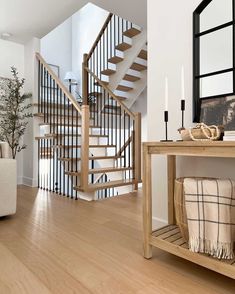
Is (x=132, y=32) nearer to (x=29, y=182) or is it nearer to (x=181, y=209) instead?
(x=29, y=182)

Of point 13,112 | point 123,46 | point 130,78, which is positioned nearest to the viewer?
point 13,112

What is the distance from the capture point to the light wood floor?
1.20 m

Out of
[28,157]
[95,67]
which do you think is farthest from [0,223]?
[95,67]

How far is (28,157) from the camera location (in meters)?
4.03

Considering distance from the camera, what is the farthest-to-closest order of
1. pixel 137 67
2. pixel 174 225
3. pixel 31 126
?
pixel 137 67 < pixel 31 126 < pixel 174 225

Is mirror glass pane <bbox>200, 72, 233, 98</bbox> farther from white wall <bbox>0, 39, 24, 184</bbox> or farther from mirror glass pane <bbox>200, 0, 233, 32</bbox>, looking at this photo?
white wall <bbox>0, 39, 24, 184</bbox>

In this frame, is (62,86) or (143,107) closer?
(62,86)

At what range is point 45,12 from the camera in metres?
3.19

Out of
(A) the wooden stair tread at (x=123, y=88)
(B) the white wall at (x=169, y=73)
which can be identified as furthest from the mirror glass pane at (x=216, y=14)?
(A) the wooden stair tread at (x=123, y=88)

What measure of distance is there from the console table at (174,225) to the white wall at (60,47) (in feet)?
17.9

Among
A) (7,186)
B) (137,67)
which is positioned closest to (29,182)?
(7,186)

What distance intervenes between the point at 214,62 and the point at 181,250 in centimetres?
118

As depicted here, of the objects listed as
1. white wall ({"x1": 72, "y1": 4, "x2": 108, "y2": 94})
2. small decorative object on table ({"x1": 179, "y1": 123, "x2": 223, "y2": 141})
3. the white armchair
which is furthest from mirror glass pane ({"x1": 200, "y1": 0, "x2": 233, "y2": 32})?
white wall ({"x1": 72, "y1": 4, "x2": 108, "y2": 94})

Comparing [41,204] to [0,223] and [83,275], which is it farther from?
[83,275]
